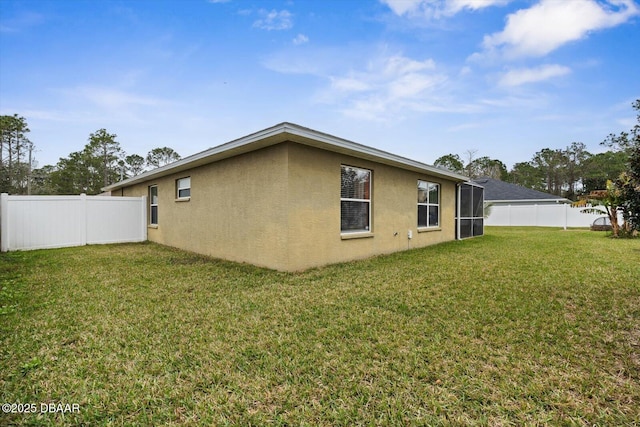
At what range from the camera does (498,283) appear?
546cm

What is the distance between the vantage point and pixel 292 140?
6062 mm

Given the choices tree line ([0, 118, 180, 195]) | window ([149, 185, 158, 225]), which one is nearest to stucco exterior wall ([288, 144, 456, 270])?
window ([149, 185, 158, 225])

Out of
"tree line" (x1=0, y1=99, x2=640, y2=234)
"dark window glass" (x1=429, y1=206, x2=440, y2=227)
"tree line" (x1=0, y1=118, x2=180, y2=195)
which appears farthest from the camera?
"tree line" (x1=0, y1=99, x2=640, y2=234)

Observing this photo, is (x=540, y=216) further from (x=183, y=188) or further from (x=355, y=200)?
(x=183, y=188)

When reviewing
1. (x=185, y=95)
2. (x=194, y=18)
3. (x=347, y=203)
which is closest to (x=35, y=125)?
(x=185, y=95)

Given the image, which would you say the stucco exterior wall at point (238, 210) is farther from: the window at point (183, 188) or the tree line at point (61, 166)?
the tree line at point (61, 166)

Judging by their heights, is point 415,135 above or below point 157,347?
above

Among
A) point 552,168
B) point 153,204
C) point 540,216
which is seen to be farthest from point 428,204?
point 552,168

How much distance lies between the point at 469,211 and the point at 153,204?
43.2 feet

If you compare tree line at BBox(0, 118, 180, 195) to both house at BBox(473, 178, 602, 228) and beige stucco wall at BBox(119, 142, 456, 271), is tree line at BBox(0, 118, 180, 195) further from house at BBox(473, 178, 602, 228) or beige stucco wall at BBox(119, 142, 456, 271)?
house at BBox(473, 178, 602, 228)

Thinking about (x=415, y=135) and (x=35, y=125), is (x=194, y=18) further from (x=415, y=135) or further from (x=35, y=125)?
(x=35, y=125)

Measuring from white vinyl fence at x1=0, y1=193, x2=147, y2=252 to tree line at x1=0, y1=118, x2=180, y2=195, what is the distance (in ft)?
71.4

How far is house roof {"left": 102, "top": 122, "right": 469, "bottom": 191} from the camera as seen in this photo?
18.7 ft

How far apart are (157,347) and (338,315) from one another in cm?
204
